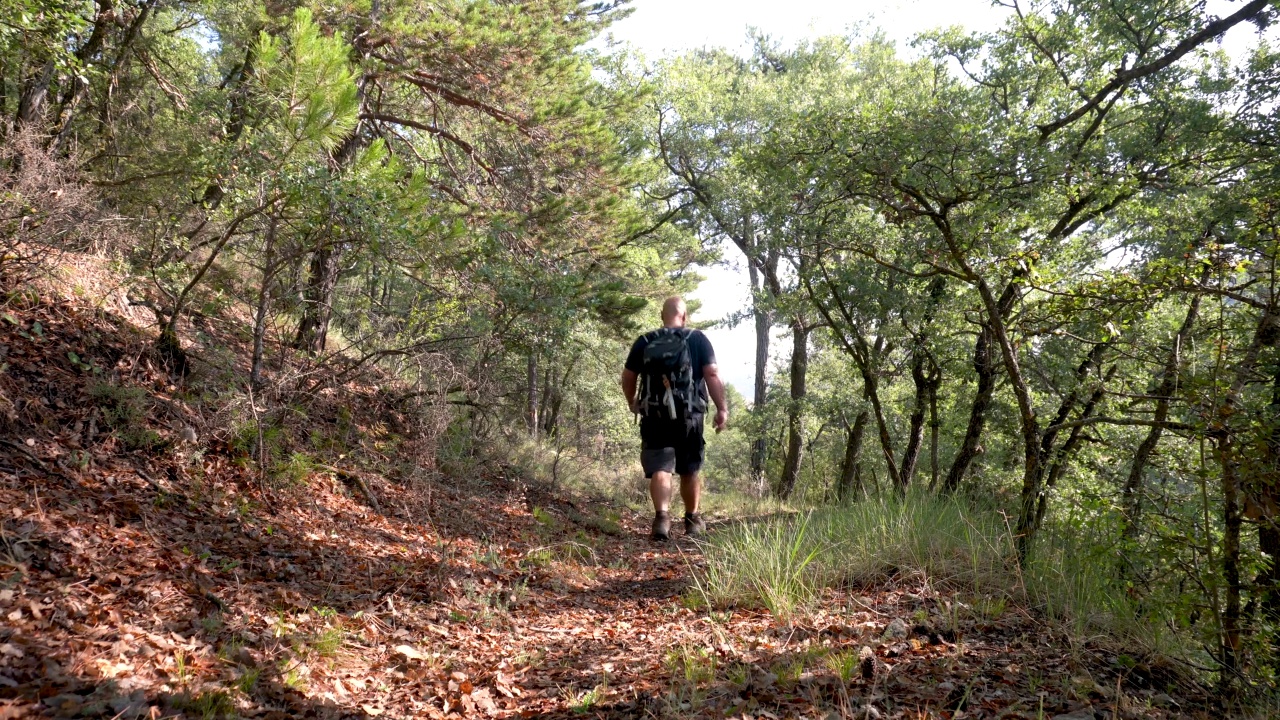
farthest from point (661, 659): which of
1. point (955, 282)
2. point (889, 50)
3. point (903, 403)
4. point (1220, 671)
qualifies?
point (889, 50)

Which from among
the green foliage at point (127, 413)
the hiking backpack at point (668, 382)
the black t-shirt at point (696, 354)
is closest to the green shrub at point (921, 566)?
the hiking backpack at point (668, 382)

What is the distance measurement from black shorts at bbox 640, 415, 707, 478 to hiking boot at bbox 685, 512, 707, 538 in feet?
1.35

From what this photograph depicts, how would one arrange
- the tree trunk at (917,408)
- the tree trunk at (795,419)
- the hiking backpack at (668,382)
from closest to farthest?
1. the hiking backpack at (668,382)
2. the tree trunk at (917,408)
3. the tree trunk at (795,419)

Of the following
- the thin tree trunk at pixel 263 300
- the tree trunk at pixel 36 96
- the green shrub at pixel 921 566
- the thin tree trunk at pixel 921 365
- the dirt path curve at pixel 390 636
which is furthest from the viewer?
the thin tree trunk at pixel 921 365

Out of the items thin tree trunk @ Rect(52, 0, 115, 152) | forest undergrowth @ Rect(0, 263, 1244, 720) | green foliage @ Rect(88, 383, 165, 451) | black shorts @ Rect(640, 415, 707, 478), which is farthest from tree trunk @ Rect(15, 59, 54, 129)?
black shorts @ Rect(640, 415, 707, 478)

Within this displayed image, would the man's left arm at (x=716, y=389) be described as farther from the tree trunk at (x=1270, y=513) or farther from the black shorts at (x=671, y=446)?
the tree trunk at (x=1270, y=513)

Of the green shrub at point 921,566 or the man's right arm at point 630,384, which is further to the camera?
the man's right arm at point 630,384

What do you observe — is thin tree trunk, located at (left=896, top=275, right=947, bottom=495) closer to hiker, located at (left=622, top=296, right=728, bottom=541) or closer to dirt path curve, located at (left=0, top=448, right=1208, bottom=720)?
hiker, located at (left=622, top=296, right=728, bottom=541)

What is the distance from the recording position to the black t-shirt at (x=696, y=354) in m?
5.47

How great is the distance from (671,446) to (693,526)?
728 millimetres

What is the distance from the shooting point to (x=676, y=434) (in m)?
5.34

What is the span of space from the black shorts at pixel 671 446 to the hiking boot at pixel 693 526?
0.41 metres

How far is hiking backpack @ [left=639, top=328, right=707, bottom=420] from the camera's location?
5250 mm

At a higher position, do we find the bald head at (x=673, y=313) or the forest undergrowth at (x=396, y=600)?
the bald head at (x=673, y=313)
